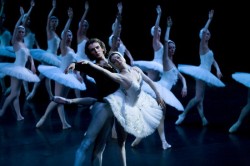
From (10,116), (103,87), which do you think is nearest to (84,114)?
(10,116)

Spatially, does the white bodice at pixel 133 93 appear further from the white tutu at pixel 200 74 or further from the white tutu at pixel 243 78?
the white tutu at pixel 200 74

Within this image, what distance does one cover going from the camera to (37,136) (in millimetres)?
5668

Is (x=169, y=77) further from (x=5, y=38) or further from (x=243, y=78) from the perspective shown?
(x=5, y=38)

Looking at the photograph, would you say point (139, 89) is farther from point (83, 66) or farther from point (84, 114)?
point (84, 114)

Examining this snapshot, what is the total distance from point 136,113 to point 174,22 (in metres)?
7.41

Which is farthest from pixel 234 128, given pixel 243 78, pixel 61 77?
pixel 61 77

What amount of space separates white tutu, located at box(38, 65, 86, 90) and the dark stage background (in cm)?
482

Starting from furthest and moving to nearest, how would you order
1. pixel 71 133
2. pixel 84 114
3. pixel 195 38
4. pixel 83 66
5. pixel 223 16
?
pixel 195 38
pixel 223 16
pixel 84 114
pixel 71 133
pixel 83 66

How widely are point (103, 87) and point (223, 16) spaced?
7.34 metres

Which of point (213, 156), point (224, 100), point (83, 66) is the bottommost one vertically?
point (224, 100)

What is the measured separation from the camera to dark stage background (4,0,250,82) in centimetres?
1048

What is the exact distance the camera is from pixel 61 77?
5984mm

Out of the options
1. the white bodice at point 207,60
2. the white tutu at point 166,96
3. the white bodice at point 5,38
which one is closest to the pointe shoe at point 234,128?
the white bodice at point 207,60

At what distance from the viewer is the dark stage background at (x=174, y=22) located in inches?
413
